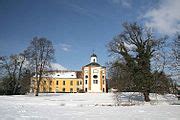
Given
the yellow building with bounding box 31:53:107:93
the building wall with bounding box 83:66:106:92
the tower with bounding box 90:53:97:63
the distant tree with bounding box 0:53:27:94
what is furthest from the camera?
the tower with bounding box 90:53:97:63

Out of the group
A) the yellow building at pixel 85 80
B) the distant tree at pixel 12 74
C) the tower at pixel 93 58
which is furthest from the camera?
the tower at pixel 93 58

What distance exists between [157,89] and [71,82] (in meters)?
77.3

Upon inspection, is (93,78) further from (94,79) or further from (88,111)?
(88,111)

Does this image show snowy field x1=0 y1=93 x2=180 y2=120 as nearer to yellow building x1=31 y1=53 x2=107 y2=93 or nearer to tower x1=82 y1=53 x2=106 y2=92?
tower x1=82 y1=53 x2=106 y2=92

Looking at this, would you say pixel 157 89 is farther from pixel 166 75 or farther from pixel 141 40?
pixel 141 40

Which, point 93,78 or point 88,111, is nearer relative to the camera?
point 88,111

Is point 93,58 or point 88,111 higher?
point 93,58

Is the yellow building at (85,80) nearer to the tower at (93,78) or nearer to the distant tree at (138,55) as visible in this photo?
the tower at (93,78)

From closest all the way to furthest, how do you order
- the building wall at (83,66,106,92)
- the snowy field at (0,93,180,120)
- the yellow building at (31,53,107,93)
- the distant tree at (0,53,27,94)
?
1. the snowy field at (0,93,180,120)
2. the distant tree at (0,53,27,94)
3. the building wall at (83,66,106,92)
4. the yellow building at (31,53,107,93)

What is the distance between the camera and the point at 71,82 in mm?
107125

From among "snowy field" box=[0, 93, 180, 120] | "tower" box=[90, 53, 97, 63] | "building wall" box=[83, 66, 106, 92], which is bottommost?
"snowy field" box=[0, 93, 180, 120]

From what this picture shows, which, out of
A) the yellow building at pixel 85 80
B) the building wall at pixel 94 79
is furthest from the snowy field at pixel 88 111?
the yellow building at pixel 85 80

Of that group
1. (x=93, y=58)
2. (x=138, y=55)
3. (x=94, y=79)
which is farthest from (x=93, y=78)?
(x=138, y=55)

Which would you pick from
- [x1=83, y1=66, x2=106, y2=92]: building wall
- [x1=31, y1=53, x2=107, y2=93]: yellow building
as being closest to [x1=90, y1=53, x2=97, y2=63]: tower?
[x1=31, y1=53, x2=107, y2=93]: yellow building
